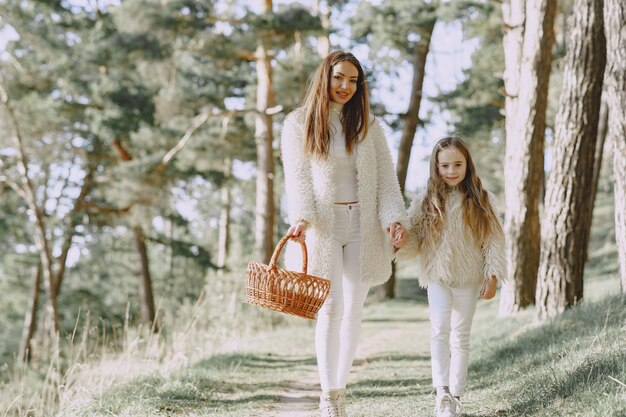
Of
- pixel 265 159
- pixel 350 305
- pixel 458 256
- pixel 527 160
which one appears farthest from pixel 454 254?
pixel 265 159

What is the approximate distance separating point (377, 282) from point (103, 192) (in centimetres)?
1414

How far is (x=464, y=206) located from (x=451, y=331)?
74cm

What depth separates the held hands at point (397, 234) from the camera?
12.1ft

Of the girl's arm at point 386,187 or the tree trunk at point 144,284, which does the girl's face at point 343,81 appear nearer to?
the girl's arm at point 386,187

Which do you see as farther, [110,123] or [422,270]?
[110,123]

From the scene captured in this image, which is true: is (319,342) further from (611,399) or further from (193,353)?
(193,353)

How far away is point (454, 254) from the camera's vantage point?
12.7ft

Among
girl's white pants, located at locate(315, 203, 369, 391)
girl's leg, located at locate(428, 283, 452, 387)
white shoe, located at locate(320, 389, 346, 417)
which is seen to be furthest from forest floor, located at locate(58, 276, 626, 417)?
girl's white pants, located at locate(315, 203, 369, 391)

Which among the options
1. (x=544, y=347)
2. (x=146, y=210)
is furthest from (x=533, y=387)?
(x=146, y=210)

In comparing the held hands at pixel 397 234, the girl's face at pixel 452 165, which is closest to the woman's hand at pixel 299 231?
the held hands at pixel 397 234

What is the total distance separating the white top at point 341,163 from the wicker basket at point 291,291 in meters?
0.48

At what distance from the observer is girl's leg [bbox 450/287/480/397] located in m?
3.85

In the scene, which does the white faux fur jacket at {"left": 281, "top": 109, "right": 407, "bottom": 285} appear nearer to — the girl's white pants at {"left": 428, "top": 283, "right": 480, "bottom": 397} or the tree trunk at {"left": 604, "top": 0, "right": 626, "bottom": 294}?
the girl's white pants at {"left": 428, "top": 283, "right": 480, "bottom": 397}

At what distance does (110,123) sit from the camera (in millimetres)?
15188
